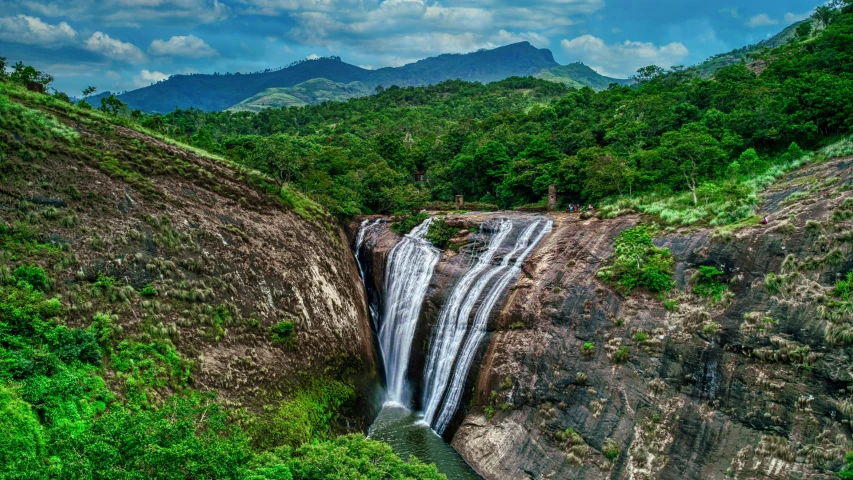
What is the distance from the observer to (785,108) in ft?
108

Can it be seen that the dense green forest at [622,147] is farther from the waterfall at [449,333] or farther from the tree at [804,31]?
the waterfall at [449,333]

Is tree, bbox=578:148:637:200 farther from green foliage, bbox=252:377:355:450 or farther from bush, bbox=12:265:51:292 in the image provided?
bush, bbox=12:265:51:292

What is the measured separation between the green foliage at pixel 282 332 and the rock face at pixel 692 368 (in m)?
8.96

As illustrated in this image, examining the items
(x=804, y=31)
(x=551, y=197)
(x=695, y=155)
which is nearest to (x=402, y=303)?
(x=551, y=197)

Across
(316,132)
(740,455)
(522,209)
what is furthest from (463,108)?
(740,455)

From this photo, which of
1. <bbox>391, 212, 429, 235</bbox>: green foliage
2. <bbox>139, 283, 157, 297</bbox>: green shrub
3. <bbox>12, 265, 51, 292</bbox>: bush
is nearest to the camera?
<bbox>12, 265, 51, 292</bbox>: bush

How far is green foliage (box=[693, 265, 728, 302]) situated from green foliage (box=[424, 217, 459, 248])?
1483 centimetres

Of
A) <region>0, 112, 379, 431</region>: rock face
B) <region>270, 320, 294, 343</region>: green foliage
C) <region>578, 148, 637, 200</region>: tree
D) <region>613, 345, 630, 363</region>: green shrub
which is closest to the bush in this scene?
<region>0, 112, 379, 431</region>: rock face

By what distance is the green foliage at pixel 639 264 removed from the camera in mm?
21938

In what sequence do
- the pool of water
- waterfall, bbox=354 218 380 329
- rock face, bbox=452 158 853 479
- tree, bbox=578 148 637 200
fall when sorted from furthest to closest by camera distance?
tree, bbox=578 148 637 200
waterfall, bbox=354 218 380 329
the pool of water
rock face, bbox=452 158 853 479

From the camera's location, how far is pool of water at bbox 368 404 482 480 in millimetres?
21250

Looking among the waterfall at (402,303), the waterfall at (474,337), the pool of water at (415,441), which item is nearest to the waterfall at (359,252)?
the waterfall at (402,303)

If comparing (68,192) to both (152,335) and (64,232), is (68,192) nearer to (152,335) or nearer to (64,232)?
(64,232)

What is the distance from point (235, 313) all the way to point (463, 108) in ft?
316
